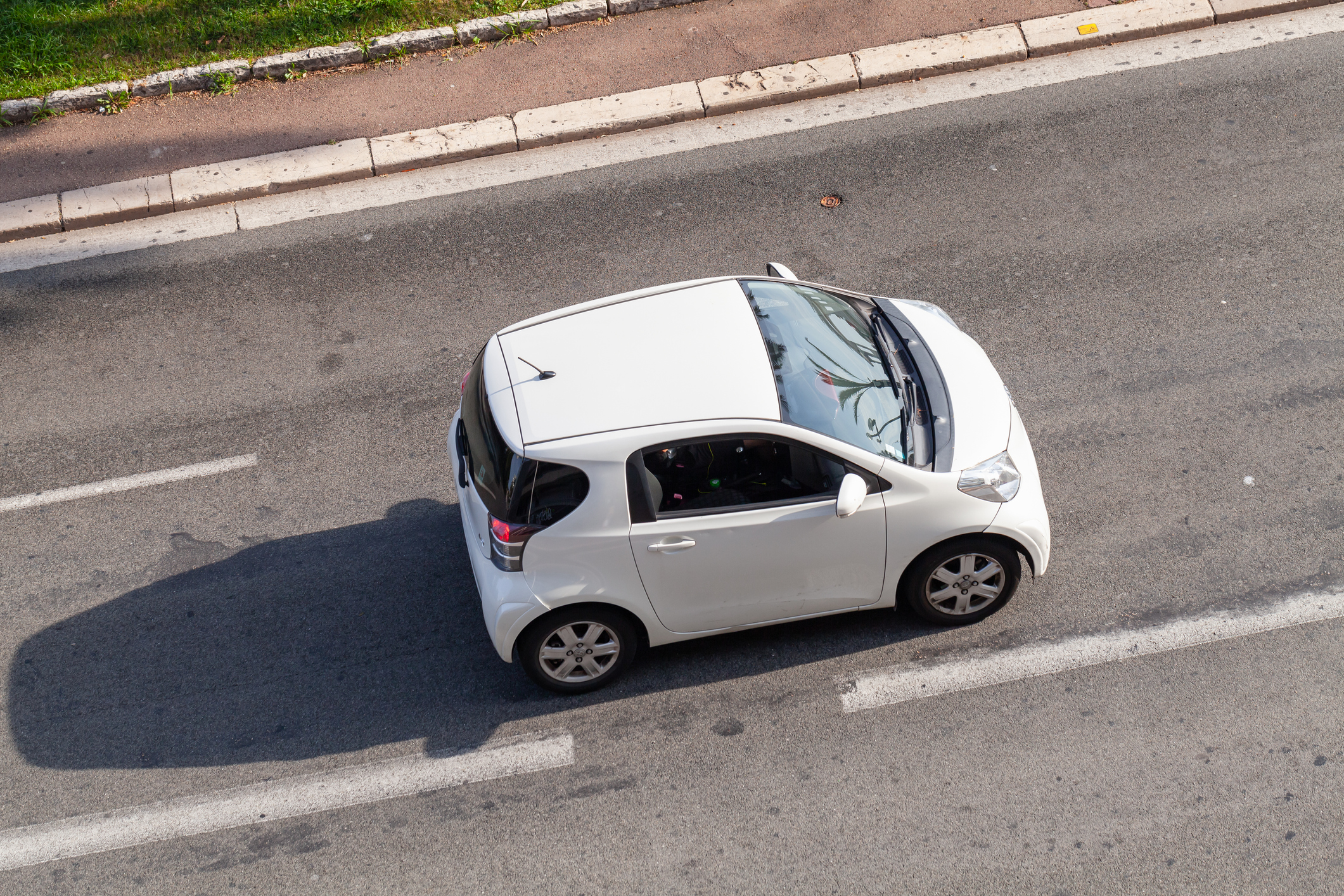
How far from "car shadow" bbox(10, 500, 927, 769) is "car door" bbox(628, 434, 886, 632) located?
1.88ft

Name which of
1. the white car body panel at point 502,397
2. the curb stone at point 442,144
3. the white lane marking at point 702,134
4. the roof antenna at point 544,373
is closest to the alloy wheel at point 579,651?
the white car body panel at point 502,397

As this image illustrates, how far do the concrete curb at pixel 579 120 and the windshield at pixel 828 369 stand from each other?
3991 mm

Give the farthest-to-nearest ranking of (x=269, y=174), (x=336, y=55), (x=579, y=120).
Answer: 1. (x=336, y=55)
2. (x=579, y=120)
3. (x=269, y=174)

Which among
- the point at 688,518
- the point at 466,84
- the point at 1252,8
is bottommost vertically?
the point at 688,518

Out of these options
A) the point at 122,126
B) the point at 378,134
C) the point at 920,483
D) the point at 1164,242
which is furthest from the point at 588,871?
the point at 122,126

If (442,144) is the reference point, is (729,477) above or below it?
below

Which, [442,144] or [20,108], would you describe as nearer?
[442,144]

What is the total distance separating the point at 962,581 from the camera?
5340mm

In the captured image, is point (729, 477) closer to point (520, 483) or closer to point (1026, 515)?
point (520, 483)

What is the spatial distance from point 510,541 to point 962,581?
2261 millimetres

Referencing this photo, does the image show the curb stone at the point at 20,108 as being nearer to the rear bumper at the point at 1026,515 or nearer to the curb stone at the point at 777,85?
the curb stone at the point at 777,85

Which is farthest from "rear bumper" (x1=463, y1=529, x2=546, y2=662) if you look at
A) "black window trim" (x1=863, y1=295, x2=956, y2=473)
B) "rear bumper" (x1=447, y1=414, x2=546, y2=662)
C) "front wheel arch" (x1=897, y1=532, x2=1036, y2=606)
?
"black window trim" (x1=863, y1=295, x2=956, y2=473)

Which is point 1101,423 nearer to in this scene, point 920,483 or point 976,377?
point 976,377

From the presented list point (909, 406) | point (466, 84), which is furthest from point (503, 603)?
point (466, 84)
